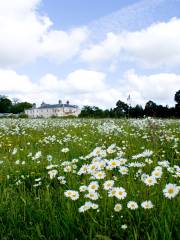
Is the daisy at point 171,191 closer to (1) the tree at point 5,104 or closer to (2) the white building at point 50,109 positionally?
(1) the tree at point 5,104

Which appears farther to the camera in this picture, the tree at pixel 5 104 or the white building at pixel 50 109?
the white building at pixel 50 109

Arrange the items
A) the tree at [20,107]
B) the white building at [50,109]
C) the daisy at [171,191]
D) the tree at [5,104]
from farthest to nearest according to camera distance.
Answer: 1. the white building at [50,109]
2. the tree at [20,107]
3. the tree at [5,104]
4. the daisy at [171,191]

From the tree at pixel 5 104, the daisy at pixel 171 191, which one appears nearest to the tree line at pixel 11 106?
the tree at pixel 5 104

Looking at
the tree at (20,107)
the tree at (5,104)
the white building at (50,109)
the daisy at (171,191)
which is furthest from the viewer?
the white building at (50,109)

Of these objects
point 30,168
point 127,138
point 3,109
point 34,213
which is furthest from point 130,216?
point 3,109

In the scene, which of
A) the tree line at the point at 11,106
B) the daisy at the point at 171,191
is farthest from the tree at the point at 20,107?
the daisy at the point at 171,191

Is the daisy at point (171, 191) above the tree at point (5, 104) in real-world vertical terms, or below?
below

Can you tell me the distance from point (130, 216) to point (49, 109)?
15593cm

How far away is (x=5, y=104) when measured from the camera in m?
131

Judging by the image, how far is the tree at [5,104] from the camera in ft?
425

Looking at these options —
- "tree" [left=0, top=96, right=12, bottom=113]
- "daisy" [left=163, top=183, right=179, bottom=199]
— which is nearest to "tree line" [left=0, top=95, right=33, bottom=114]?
"tree" [left=0, top=96, right=12, bottom=113]

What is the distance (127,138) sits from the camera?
8.43 meters

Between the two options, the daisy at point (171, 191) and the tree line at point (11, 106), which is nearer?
the daisy at point (171, 191)

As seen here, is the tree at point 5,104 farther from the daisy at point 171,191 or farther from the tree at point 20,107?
the daisy at point 171,191
